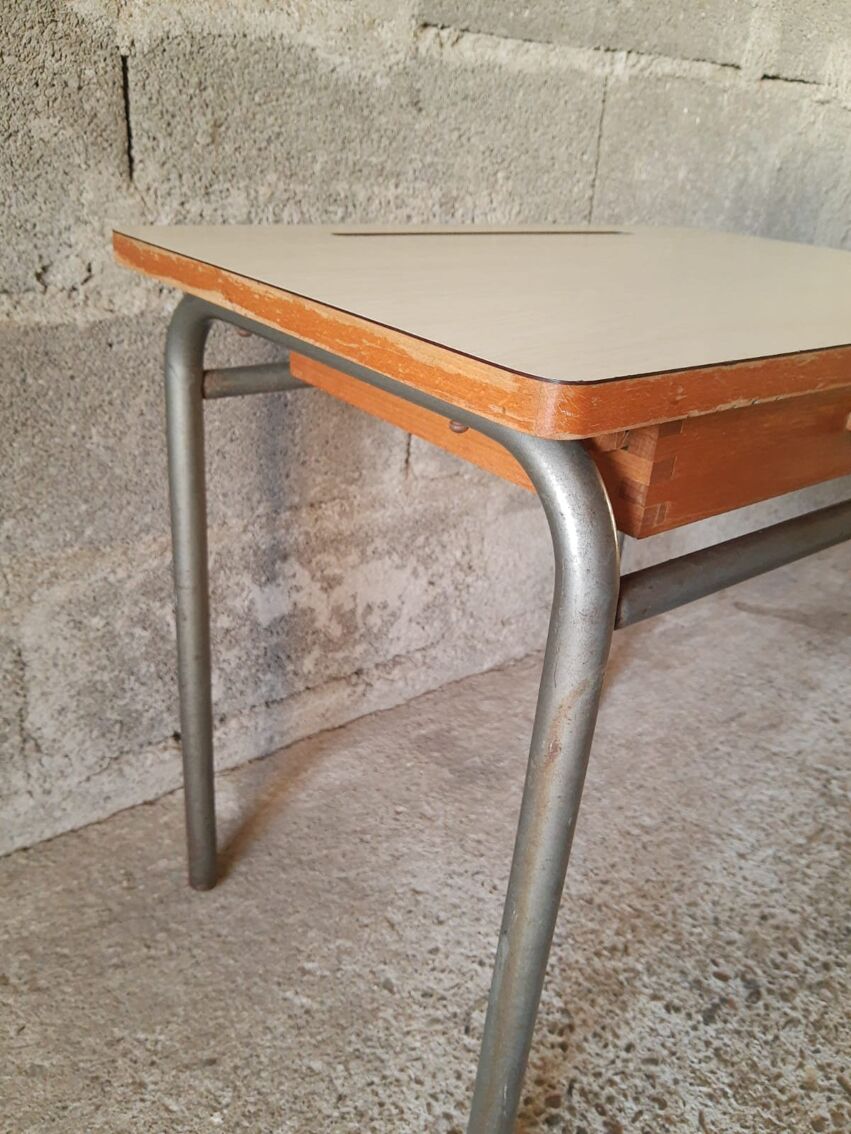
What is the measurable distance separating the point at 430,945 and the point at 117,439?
772 mm

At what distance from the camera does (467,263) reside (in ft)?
3.04

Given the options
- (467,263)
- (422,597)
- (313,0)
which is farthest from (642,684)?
(313,0)

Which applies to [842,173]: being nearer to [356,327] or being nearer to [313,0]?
[313,0]

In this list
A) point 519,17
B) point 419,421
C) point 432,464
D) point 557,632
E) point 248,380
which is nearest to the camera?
point 557,632

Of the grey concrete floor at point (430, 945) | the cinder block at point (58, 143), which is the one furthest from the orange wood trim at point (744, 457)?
the cinder block at point (58, 143)

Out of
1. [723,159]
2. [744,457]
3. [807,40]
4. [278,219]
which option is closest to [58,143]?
[278,219]

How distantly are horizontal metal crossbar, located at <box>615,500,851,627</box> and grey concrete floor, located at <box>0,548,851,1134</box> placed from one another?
63 centimetres

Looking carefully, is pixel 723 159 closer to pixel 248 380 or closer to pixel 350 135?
pixel 350 135

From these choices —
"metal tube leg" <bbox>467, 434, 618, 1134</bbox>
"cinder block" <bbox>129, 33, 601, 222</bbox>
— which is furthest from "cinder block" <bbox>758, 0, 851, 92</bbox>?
"metal tube leg" <bbox>467, 434, 618, 1134</bbox>

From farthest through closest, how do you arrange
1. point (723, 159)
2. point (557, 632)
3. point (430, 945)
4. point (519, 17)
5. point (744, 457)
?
1. point (723, 159)
2. point (519, 17)
3. point (430, 945)
4. point (744, 457)
5. point (557, 632)

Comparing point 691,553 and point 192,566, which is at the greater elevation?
point 691,553

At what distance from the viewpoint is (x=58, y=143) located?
3.42 feet

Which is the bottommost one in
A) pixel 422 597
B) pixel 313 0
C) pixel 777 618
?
pixel 777 618

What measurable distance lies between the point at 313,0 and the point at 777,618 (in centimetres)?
162
